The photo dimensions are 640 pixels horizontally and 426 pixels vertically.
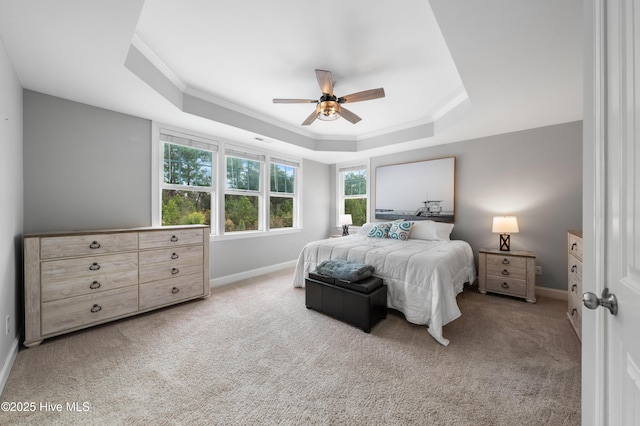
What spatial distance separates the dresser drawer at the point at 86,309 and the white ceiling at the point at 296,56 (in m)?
2.01

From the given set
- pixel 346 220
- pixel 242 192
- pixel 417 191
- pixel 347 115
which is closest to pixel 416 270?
pixel 347 115

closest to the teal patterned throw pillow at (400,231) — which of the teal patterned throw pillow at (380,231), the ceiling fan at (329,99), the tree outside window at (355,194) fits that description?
the teal patterned throw pillow at (380,231)

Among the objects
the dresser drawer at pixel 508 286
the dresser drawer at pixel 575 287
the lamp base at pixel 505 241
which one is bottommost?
the dresser drawer at pixel 508 286

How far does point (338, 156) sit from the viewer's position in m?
5.16

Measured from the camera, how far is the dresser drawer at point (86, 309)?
2141mm

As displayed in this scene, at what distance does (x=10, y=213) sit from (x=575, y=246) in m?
5.00

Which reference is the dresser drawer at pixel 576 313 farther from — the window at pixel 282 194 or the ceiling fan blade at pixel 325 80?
the window at pixel 282 194

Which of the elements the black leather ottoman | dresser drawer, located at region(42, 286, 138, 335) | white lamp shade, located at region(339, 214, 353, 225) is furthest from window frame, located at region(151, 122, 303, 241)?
the black leather ottoman

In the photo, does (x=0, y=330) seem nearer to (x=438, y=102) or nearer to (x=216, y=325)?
(x=216, y=325)

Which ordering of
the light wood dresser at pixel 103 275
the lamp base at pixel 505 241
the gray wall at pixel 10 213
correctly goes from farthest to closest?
1. the lamp base at pixel 505 241
2. the light wood dresser at pixel 103 275
3. the gray wall at pixel 10 213

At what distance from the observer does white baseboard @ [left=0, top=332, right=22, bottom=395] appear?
1.63 m

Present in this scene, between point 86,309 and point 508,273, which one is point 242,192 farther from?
point 508,273

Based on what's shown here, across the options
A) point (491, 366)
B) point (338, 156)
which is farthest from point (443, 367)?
point (338, 156)

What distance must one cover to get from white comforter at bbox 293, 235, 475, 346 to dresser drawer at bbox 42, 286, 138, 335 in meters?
2.06
